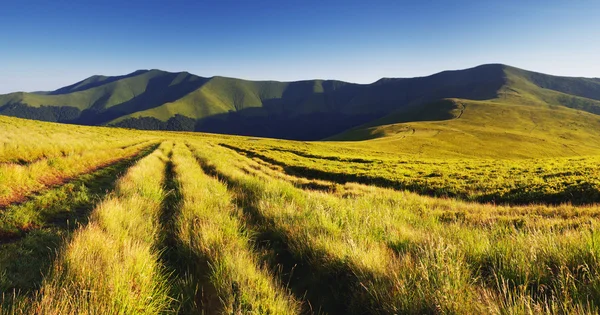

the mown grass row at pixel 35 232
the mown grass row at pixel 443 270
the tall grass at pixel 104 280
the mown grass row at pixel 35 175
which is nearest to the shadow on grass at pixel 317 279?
the mown grass row at pixel 443 270

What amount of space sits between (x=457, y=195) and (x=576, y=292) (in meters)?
15.4

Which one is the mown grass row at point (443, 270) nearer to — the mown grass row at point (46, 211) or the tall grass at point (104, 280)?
the tall grass at point (104, 280)

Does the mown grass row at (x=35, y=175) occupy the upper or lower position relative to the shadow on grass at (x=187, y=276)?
upper

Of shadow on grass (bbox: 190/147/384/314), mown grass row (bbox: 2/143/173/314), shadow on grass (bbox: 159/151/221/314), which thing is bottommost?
shadow on grass (bbox: 190/147/384/314)

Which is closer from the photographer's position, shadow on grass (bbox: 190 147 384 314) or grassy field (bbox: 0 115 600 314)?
grassy field (bbox: 0 115 600 314)

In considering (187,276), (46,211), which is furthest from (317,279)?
(46,211)

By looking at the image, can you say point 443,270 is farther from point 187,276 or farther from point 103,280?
point 103,280

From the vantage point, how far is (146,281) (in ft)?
9.87

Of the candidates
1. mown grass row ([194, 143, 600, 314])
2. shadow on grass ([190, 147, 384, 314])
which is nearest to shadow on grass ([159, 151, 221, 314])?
shadow on grass ([190, 147, 384, 314])

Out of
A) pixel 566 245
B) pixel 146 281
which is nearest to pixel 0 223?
pixel 146 281

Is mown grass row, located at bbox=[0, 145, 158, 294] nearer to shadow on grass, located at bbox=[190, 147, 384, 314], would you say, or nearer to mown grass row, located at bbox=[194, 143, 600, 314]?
shadow on grass, located at bbox=[190, 147, 384, 314]

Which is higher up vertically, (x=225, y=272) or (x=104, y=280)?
(x=104, y=280)

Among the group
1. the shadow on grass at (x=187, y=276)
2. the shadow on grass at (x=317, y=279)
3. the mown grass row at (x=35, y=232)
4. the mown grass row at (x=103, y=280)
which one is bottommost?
the shadow on grass at (x=317, y=279)

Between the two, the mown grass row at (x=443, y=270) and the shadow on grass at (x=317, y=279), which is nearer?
the mown grass row at (x=443, y=270)
